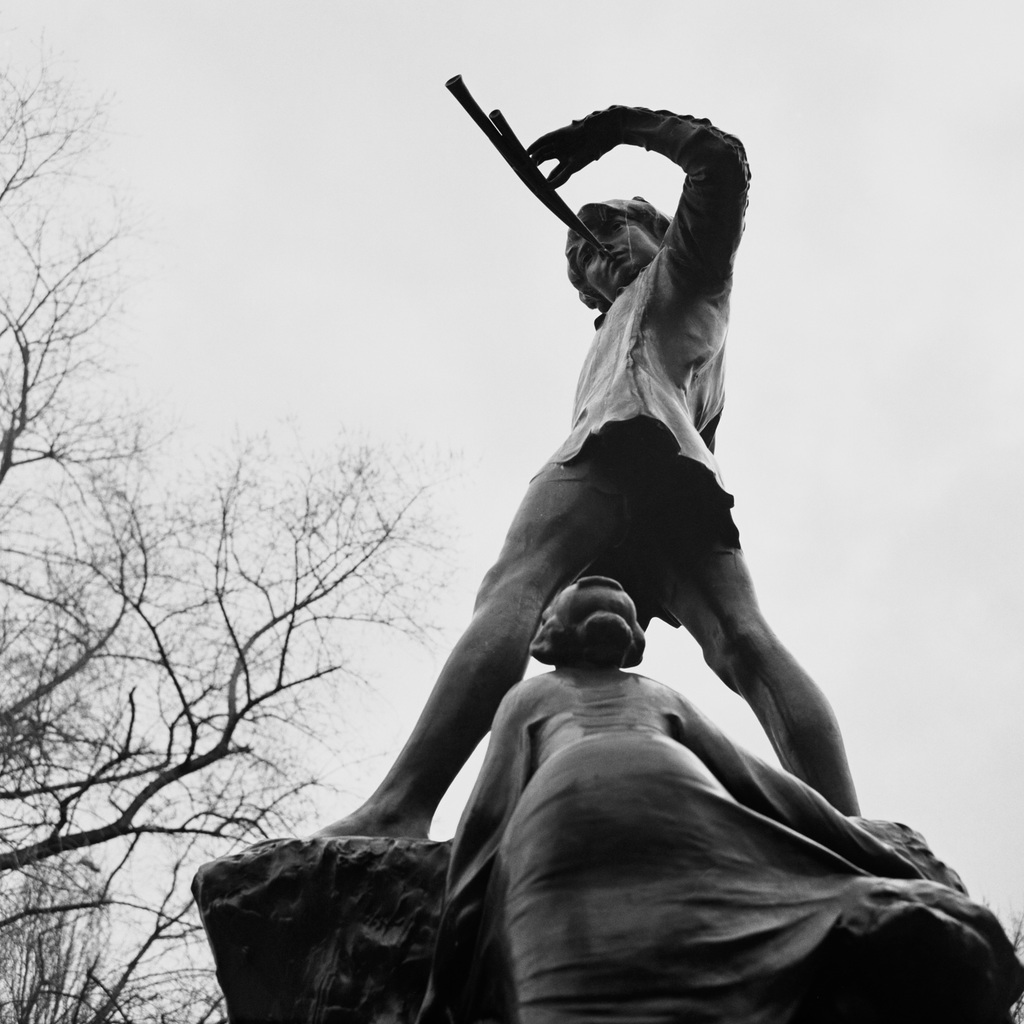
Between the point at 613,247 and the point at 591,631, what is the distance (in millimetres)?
2151

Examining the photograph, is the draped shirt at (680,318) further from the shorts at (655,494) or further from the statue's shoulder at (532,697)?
the statue's shoulder at (532,697)

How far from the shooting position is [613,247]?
4.69 m

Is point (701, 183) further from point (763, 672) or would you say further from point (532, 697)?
point (532, 697)

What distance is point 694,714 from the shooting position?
268 centimetres

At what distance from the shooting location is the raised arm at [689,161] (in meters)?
3.95

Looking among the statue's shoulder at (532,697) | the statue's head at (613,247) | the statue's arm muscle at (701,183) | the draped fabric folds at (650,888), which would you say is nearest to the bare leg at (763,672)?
the draped fabric folds at (650,888)

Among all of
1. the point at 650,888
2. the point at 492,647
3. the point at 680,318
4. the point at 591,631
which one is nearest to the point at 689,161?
the point at 680,318

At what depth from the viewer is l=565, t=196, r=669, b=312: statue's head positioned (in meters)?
4.64

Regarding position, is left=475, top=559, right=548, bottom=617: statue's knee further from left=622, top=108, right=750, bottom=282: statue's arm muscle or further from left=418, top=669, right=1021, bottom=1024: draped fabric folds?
left=622, top=108, right=750, bottom=282: statue's arm muscle

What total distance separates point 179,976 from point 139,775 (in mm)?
1274

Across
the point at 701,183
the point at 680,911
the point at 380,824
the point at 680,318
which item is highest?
the point at 701,183

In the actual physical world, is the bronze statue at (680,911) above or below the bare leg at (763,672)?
below

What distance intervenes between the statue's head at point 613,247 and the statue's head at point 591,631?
187cm

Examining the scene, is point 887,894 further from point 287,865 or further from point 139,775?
point 139,775
